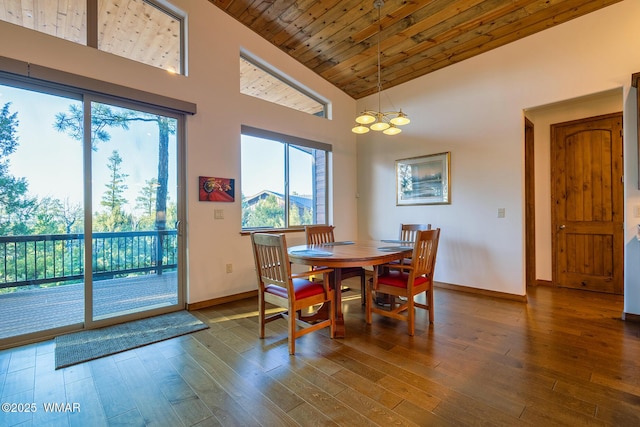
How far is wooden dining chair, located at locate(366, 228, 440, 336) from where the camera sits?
2.56 metres

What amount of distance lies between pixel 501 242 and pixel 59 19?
516cm

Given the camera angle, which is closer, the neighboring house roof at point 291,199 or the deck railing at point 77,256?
the deck railing at point 77,256

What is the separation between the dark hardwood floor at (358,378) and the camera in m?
1.57

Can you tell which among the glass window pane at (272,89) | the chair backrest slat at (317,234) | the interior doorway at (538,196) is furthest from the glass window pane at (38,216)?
the interior doorway at (538,196)

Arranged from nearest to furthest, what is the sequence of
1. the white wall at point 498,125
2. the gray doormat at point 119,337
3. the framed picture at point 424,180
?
the gray doormat at point 119,337
the white wall at point 498,125
the framed picture at point 424,180

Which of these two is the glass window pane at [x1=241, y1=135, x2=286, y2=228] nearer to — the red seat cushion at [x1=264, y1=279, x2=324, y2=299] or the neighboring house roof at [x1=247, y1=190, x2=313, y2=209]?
the neighboring house roof at [x1=247, y1=190, x2=313, y2=209]

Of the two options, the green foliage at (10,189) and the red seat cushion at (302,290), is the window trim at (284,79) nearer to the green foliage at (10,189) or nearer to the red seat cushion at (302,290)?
the green foliage at (10,189)

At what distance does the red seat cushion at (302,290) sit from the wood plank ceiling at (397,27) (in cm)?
303

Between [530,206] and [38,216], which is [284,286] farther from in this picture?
[530,206]

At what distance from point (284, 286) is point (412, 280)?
1.12 metres

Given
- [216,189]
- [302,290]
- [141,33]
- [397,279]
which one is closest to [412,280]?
[397,279]

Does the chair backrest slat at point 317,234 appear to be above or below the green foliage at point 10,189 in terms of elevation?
below

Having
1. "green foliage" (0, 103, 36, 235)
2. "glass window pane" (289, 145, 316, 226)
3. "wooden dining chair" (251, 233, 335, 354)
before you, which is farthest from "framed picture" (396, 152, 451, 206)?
"green foliage" (0, 103, 36, 235)

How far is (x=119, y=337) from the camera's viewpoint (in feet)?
8.34
